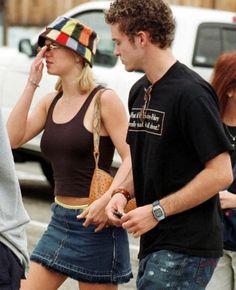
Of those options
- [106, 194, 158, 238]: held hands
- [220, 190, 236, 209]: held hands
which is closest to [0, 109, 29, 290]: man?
[106, 194, 158, 238]: held hands

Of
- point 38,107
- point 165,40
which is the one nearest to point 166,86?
point 165,40

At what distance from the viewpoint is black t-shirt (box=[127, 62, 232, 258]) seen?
4.37 meters

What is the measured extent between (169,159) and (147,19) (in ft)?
1.86

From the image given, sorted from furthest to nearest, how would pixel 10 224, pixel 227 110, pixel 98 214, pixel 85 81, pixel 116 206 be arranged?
pixel 85 81, pixel 227 110, pixel 98 214, pixel 116 206, pixel 10 224

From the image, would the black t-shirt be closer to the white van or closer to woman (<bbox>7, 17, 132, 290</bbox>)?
woman (<bbox>7, 17, 132, 290</bbox>)

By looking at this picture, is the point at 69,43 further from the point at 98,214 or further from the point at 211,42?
the point at 211,42

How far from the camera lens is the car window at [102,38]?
11.3 metres

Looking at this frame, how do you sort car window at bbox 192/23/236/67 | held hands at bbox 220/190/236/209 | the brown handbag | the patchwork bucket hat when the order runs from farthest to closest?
car window at bbox 192/23/236/67 → the patchwork bucket hat → the brown handbag → held hands at bbox 220/190/236/209

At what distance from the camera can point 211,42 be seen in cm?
1151

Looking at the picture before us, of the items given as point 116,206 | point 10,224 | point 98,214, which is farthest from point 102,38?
point 10,224

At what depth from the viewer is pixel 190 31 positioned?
36.9 ft

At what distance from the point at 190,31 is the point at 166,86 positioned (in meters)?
6.82

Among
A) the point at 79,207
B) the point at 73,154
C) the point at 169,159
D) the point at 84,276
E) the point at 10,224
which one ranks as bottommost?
the point at 84,276

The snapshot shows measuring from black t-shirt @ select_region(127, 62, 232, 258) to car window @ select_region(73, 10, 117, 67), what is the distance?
677cm
